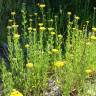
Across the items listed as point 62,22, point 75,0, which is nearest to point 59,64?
point 62,22

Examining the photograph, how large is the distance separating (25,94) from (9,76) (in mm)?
320

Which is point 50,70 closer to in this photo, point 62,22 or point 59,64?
point 59,64

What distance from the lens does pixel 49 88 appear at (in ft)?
14.3

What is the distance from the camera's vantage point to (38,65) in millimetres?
4133

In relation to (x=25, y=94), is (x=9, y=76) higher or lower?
higher

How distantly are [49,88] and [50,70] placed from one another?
0.35 meters

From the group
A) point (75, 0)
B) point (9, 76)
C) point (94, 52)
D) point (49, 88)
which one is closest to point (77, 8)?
point (75, 0)

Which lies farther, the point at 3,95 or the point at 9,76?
the point at 3,95

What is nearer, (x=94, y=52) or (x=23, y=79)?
(x=23, y=79)

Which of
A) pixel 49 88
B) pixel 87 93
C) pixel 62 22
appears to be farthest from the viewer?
pixel 62 22

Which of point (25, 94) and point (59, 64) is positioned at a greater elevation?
point (59, 64)

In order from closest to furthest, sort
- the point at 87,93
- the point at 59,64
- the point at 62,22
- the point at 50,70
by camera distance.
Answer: the point at 59,64, the point at 87,93, the point at 50,70, the point at 62,22

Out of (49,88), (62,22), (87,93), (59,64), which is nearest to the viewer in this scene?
(59,64)

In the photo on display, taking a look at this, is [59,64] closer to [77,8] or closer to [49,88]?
[49,88]
